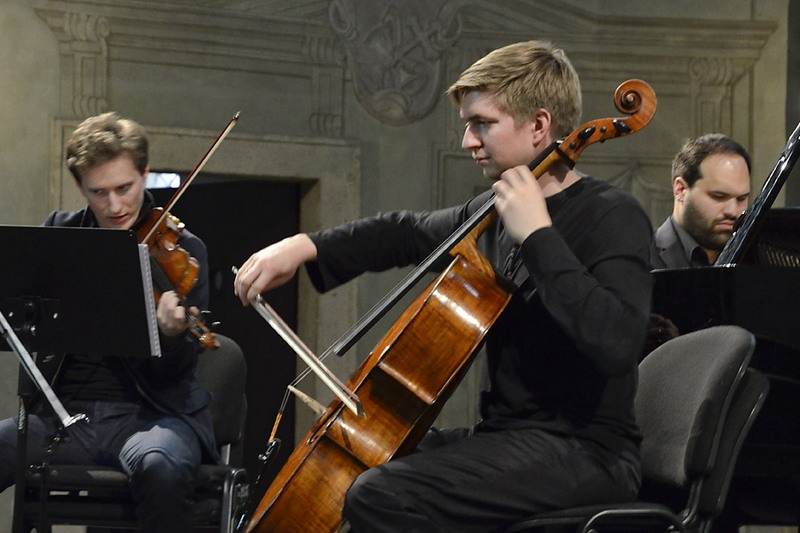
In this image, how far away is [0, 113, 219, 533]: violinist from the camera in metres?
2.87

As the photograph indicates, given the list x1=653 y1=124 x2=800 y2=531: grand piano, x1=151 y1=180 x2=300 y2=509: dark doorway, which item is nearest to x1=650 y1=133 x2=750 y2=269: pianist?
x1=653 y1=124 x2=800 y2=531: grand piano

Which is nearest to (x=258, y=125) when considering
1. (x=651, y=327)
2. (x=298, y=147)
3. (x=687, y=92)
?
(x=298, y=147)

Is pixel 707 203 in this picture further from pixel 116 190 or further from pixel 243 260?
pixel 243 260

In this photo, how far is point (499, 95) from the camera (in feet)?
7.78

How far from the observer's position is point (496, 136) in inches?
94.0

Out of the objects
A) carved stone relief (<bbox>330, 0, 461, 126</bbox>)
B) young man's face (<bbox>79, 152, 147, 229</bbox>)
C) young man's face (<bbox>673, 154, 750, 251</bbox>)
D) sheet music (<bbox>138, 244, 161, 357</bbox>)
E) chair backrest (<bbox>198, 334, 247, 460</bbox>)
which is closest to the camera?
sheet music (<bbox>138, 244, 161, 357</bbox>)

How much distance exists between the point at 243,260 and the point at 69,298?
10.0 ft

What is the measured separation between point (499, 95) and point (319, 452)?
0.76 meters

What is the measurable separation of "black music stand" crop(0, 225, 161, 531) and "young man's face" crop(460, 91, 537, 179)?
79cm

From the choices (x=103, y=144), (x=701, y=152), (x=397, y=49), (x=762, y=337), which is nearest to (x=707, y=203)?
(x=701, y=152)

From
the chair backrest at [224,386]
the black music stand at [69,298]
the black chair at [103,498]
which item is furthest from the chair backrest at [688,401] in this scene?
the chair backrest at [224,386]

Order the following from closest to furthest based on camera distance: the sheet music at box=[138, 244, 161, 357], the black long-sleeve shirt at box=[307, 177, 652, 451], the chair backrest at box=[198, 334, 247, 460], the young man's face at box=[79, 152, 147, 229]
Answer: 1. the black long-sleeve shirt at box=[307, 177, 652, 451]
2. the sheet music at box=[138, 244, 161, 357]
3. the young man's face at box=[79, 152, 147, 229]
4. the chair backrest at box=[198, 334, 247, 460]

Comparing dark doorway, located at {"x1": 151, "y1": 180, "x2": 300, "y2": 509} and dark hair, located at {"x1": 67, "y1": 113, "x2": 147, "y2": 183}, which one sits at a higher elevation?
dark hair, located at {"x1": 67, "y1": 113, "x2": 147, "y2": 183}

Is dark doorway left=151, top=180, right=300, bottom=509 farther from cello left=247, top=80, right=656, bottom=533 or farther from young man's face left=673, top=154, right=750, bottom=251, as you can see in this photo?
cello left=247, top=80, right=656, bottom=533
